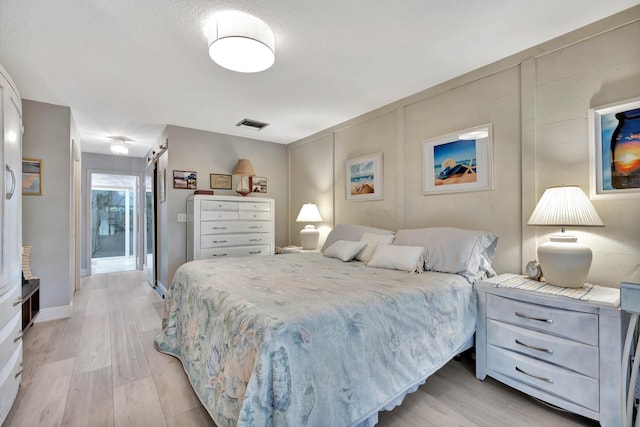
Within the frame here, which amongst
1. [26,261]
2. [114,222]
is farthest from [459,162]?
[114,222]

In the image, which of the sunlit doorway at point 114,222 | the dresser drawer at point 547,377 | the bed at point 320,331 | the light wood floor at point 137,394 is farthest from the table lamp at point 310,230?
the sunlit doorway at point 114,222

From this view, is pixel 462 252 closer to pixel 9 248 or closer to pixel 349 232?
pixel 349 232

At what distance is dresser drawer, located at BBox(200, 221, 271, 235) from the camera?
3.66 m

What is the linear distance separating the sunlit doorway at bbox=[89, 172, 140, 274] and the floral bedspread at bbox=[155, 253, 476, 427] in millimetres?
5013

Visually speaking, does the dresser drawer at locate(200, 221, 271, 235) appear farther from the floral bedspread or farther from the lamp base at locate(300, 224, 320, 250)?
the floral bedspread

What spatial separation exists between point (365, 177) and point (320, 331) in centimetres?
256

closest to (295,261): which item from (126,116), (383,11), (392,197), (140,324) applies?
(392,197)

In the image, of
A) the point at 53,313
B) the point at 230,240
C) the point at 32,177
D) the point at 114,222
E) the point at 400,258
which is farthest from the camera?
the point at 114,222

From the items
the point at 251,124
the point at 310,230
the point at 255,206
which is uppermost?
the point at 251,124

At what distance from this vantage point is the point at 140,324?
3.03 meters

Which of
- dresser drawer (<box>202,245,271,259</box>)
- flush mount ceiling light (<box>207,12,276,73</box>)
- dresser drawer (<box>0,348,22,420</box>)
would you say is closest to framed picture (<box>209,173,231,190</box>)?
dresser drawer (<box>202,245,271,259</box>)

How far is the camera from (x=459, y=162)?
103 inches

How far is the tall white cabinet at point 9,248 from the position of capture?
4.99ft

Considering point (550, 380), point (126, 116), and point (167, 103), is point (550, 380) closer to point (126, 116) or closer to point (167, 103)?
point (167, 103)
